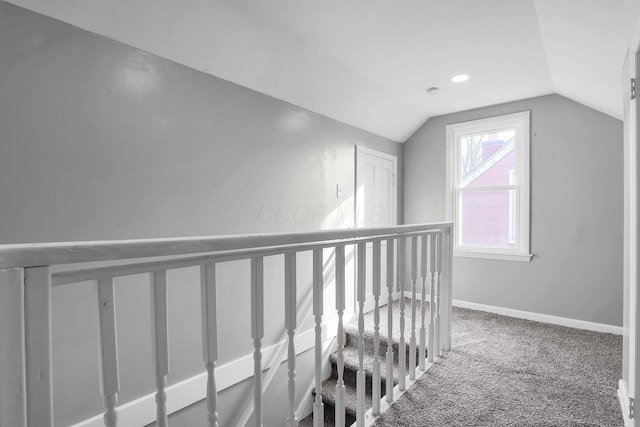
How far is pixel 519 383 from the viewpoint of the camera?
201 cm

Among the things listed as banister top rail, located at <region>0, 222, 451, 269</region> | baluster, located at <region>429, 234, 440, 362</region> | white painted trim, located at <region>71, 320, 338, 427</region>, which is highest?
banister top rail, located at <region>0, 222, 451, 269</region>

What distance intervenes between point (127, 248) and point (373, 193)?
3263 mm

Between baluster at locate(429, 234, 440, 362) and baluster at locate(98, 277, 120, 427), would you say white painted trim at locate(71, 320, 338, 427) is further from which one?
baluster at locate(98, 277, 120, 427)

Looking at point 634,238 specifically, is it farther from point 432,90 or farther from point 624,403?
point 432,90

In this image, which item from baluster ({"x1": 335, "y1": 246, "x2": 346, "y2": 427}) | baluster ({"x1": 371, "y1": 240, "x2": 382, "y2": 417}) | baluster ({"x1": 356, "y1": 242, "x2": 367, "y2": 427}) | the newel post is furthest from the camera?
baluster ({"x1": 371, "y1": 240, "x2": 382, "y2": 417})

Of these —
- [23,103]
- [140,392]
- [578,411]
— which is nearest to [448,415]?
[578,411]

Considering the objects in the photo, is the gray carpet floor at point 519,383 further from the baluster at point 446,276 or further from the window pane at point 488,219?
the window pane at point 488,219

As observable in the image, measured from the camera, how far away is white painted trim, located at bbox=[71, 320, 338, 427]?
181cm

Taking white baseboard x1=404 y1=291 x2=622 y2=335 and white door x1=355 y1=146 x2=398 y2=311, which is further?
white door x1=355 y1=146 x2=398 y2=311

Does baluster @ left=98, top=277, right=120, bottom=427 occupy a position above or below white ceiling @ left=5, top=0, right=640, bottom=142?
below

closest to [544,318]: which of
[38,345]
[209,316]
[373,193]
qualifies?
[373,193]

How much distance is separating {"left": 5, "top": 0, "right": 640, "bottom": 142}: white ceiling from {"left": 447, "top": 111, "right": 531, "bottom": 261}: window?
54cm

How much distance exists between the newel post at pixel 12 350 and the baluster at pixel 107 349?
121mm

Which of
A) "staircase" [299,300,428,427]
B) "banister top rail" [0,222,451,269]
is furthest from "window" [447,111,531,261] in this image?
"banister top rail" [0,222,451,269]
